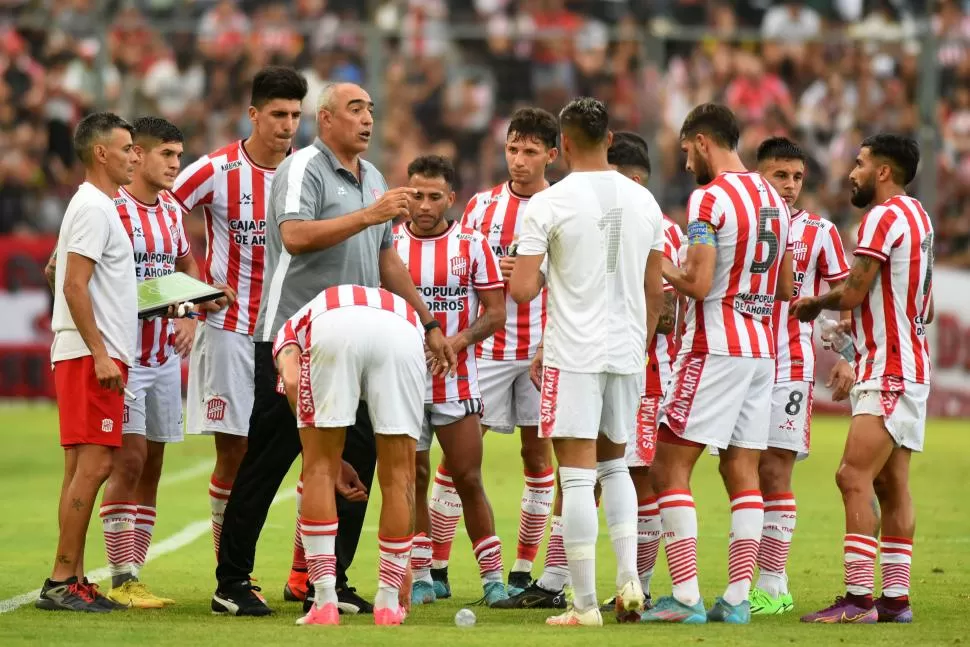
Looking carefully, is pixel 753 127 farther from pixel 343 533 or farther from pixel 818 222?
pixel 343 533

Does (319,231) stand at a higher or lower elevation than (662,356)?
higher

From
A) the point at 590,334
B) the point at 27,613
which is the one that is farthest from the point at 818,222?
the point at 27,613

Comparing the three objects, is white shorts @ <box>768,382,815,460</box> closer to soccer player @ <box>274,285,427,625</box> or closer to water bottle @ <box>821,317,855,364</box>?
water bottle @ <box>821,317,855,364</box>

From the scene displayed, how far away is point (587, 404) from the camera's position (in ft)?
Answer: 24.1

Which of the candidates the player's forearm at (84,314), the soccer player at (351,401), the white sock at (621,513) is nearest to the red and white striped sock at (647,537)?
the white sock at (621,513)

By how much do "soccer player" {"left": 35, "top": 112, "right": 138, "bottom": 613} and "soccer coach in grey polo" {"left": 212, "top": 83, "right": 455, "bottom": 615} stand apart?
689 mm

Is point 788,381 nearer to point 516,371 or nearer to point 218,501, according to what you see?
point 516,371

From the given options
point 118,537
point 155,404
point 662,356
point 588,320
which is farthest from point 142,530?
point 662,356

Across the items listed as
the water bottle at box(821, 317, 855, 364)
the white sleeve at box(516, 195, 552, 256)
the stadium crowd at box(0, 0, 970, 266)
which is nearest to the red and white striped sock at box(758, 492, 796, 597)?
the water bottle at box(821, 317, 855, 364)

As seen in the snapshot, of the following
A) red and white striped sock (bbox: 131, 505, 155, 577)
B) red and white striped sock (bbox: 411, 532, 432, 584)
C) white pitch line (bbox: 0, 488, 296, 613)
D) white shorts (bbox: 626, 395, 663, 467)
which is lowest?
white pitch line (bbox: 0, 488, 296, 613)

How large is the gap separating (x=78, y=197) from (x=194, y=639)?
2447mm

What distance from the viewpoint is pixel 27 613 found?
7590mm

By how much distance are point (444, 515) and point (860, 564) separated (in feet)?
8.15

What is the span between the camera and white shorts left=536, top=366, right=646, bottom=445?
7324mm
